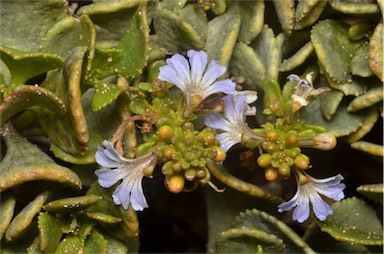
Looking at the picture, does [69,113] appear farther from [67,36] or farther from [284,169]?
[284,169]

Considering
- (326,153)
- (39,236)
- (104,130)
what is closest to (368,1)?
(326,153)

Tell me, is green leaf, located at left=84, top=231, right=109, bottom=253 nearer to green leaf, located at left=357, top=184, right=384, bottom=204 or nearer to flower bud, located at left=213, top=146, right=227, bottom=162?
flower bud, located at left=213, top=146, right=227, bottom=162

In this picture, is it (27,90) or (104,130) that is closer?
(27,90)

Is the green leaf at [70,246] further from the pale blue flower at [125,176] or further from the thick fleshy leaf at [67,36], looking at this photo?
the thick fleshy leaf at [67,36]

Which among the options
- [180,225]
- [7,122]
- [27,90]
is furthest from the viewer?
[180,225]

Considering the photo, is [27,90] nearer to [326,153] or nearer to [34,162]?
[34,162]

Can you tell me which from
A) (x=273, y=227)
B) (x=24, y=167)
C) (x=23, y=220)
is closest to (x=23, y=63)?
(x=24, y=167)
